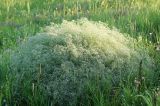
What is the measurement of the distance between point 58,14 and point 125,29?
83.0 inches

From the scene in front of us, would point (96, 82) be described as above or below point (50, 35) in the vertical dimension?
below


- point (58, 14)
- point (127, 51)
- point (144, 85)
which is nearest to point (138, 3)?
point (58, 14)

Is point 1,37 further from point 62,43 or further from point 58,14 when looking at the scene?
point 62,43

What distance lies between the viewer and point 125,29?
609 cm

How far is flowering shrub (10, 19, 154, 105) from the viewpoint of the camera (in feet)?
14.6

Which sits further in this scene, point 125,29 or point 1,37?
point 1,37

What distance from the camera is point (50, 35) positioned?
4836mm

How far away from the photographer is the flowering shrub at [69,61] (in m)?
4.46

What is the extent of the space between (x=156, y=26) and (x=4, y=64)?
2.35m

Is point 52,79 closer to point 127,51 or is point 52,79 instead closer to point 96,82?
point 96,82

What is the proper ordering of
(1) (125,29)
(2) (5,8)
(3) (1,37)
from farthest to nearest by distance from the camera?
(2) (5,8)
(3) (1,37)
(1) (125,29)

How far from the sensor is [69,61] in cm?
461

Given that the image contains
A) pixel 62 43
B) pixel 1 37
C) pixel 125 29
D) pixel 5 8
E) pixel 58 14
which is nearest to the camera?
pixel 62 43

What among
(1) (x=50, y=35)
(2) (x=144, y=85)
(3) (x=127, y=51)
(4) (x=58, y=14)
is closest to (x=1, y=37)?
(4) (x=58, y=14)
